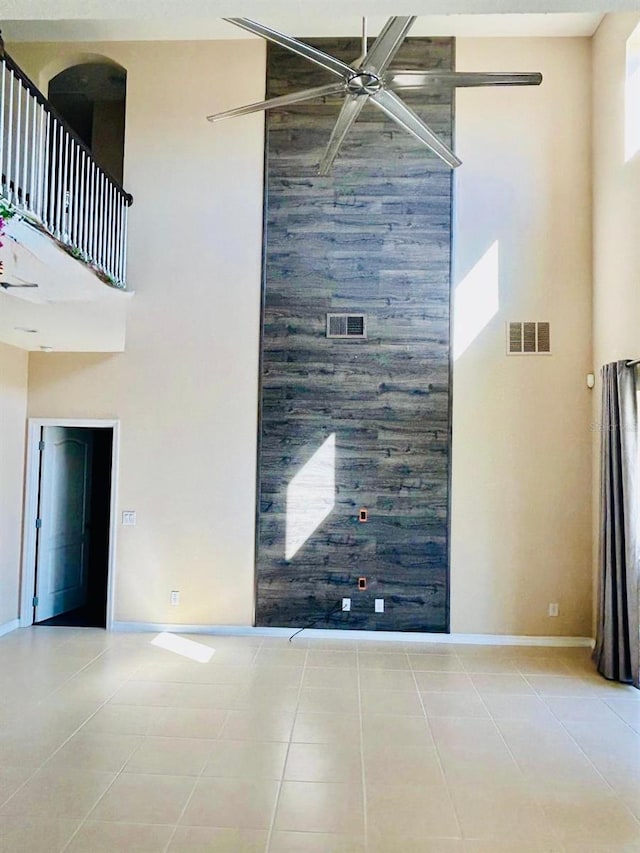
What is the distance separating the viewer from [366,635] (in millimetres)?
5312

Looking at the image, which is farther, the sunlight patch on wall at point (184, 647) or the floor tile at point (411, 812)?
the sunlight patch on wall at point (184, 647)

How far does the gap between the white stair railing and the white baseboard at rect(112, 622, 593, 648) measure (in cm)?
324

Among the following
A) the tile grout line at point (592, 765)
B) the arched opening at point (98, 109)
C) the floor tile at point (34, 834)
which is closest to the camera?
the floor tile at point (34, 834)

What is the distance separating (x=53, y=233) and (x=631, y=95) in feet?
15.6

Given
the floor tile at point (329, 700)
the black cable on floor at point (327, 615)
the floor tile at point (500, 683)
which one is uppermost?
the black cable on floor at point (327, 615)

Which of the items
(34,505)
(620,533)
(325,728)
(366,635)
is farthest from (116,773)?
(620,533)

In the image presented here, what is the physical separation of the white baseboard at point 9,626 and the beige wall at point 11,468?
3 cm

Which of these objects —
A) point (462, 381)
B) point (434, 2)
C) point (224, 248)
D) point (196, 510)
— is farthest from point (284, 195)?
point (434, 2)

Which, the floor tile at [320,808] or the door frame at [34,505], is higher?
the door frame at [34,505]

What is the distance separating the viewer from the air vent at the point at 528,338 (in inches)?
212

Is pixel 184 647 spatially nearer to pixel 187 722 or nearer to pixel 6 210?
pixel 187 722

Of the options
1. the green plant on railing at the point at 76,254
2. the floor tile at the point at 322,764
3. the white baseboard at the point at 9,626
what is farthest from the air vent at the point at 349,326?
the white baseboard at the point at 9,626

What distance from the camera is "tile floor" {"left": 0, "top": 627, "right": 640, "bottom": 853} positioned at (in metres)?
2.57

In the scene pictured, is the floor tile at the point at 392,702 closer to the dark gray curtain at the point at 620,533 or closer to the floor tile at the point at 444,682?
the floor tile at the point at 444,682
